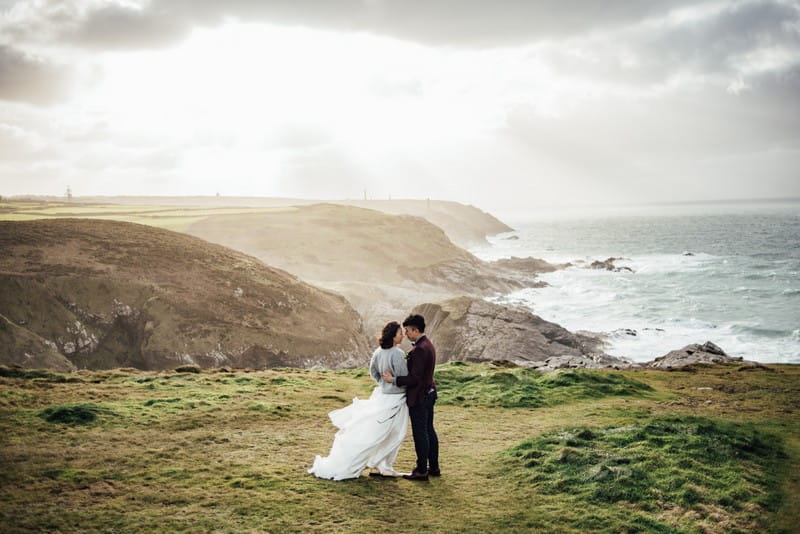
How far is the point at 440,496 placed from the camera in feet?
35.0

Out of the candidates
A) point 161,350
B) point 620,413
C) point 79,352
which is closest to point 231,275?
point 161,350

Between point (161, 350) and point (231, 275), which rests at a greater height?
point (231, 275)

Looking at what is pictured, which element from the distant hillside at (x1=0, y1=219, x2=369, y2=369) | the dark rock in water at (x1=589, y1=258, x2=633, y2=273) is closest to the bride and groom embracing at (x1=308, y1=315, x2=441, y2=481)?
the distant hillside at (x1=0, y1=219, x2=369, y2=369)

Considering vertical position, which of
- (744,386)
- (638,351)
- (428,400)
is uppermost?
(428,400)

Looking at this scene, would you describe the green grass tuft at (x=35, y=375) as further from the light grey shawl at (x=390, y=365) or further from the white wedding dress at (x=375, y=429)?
the light grey shawl at (x=390, y=365)

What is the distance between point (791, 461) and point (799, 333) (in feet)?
143

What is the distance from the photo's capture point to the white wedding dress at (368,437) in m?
10.8

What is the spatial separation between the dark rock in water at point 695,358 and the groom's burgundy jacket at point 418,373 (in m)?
24.8

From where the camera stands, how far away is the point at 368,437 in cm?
1083

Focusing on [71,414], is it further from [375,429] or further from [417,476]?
[417,476]

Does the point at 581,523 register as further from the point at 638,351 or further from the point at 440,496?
the point at 638,351

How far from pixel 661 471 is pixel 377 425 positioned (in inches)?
264

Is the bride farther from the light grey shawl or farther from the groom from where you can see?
the groom

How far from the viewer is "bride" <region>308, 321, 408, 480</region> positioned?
10.8m
